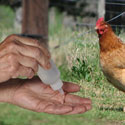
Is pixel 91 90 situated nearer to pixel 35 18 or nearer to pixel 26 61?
pixel 26 61

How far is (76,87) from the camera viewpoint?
8.49 feet

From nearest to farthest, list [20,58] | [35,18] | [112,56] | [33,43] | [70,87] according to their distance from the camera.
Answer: [20,58] < [33,43] < [70,87] < [112,56] < [35,18]

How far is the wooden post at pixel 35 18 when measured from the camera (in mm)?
6578

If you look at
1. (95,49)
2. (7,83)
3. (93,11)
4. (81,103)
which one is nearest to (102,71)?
(95,49)

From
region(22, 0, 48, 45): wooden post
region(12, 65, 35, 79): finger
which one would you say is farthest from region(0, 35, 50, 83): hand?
region(22, 0, 48, 45): wooden post

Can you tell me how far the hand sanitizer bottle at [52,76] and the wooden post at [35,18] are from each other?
13.1 feet

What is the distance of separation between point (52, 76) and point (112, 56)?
2.19 feet

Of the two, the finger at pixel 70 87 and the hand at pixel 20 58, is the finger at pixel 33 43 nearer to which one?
the hand at pixel 20 58

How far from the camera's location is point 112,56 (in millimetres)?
3098

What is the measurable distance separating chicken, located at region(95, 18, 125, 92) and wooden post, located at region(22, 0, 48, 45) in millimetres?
3514

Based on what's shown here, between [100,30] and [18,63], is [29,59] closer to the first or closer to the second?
[18,63]

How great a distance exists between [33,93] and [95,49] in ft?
1.39

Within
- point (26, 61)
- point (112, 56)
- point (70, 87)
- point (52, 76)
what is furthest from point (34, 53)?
point (112, 56)

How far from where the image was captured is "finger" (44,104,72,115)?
2.48 meters
